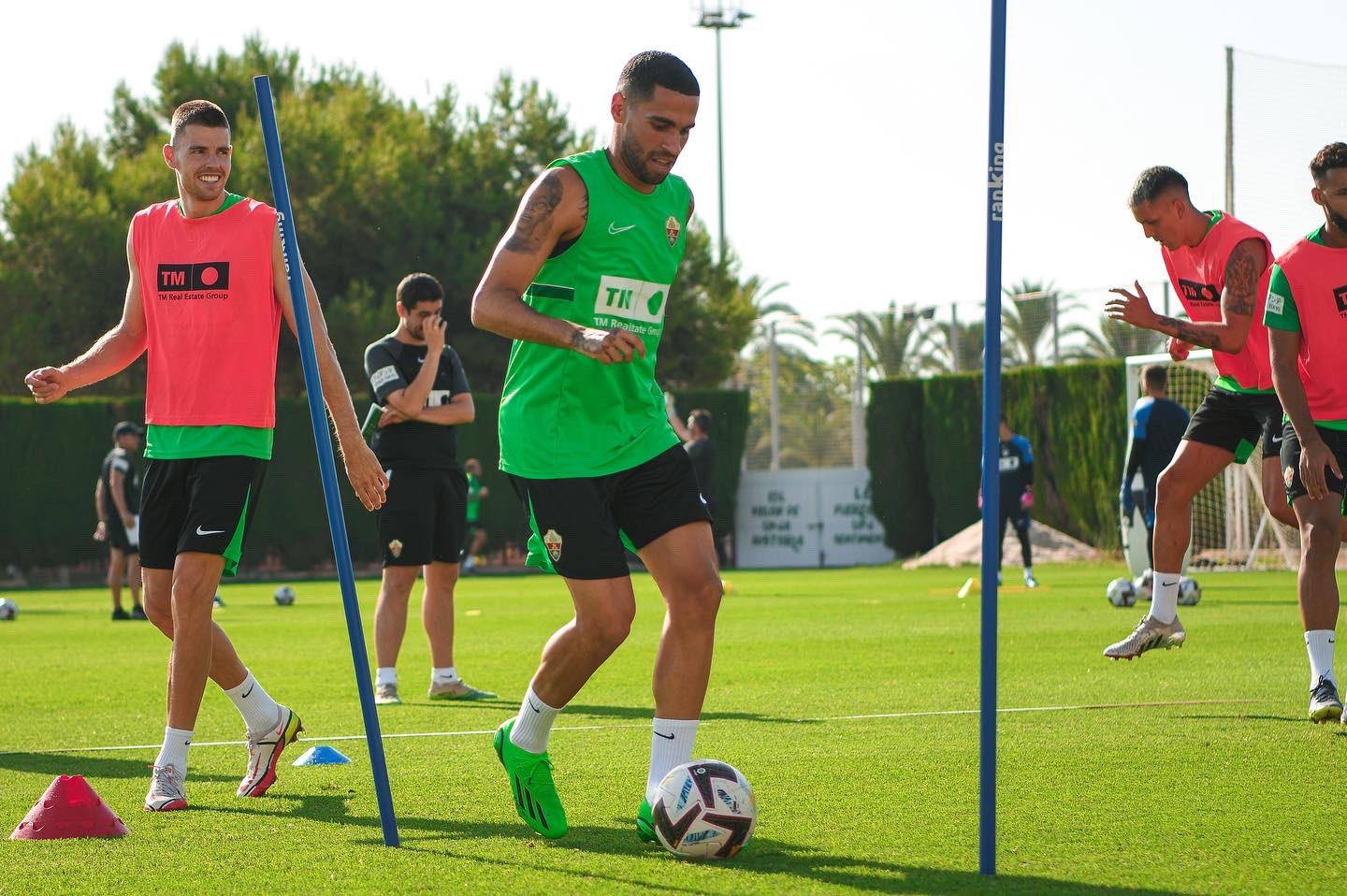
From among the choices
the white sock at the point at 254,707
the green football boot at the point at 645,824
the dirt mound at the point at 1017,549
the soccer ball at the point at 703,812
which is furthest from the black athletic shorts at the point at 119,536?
the dirt mound at the point at 1017,549

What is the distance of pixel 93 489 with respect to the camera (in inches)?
1265

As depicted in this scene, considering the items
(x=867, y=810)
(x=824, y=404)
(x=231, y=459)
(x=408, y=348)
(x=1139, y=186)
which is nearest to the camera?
(x=867, y=810)

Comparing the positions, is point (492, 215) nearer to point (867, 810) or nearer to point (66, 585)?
point (66, 585)

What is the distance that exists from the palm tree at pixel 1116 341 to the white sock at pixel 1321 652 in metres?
19.9

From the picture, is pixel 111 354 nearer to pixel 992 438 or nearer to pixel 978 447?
pixel 992 438

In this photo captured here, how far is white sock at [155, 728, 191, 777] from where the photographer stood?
5586 millimetres

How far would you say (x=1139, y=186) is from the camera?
774 cm

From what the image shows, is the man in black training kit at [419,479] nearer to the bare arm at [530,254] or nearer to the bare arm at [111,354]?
the bare arm at [111,354]

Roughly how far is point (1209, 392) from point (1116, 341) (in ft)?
78.9

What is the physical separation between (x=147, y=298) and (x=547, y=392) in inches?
69.1

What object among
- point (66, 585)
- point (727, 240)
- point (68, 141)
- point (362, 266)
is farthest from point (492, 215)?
point (66, 585)

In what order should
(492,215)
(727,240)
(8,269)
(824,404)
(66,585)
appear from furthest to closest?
(727,240)
(492,215)
(8,269)
(824,404)
(66,585)

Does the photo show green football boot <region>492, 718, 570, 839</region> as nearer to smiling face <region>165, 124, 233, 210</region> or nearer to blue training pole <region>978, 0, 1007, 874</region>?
blue training pole <region>978, 0, 1007, 874</region>

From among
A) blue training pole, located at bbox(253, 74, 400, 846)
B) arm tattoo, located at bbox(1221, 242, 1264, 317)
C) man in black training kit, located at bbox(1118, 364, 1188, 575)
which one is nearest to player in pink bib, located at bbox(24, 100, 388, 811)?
blue training pole, located at bbox(253, 74, 400, 846)
